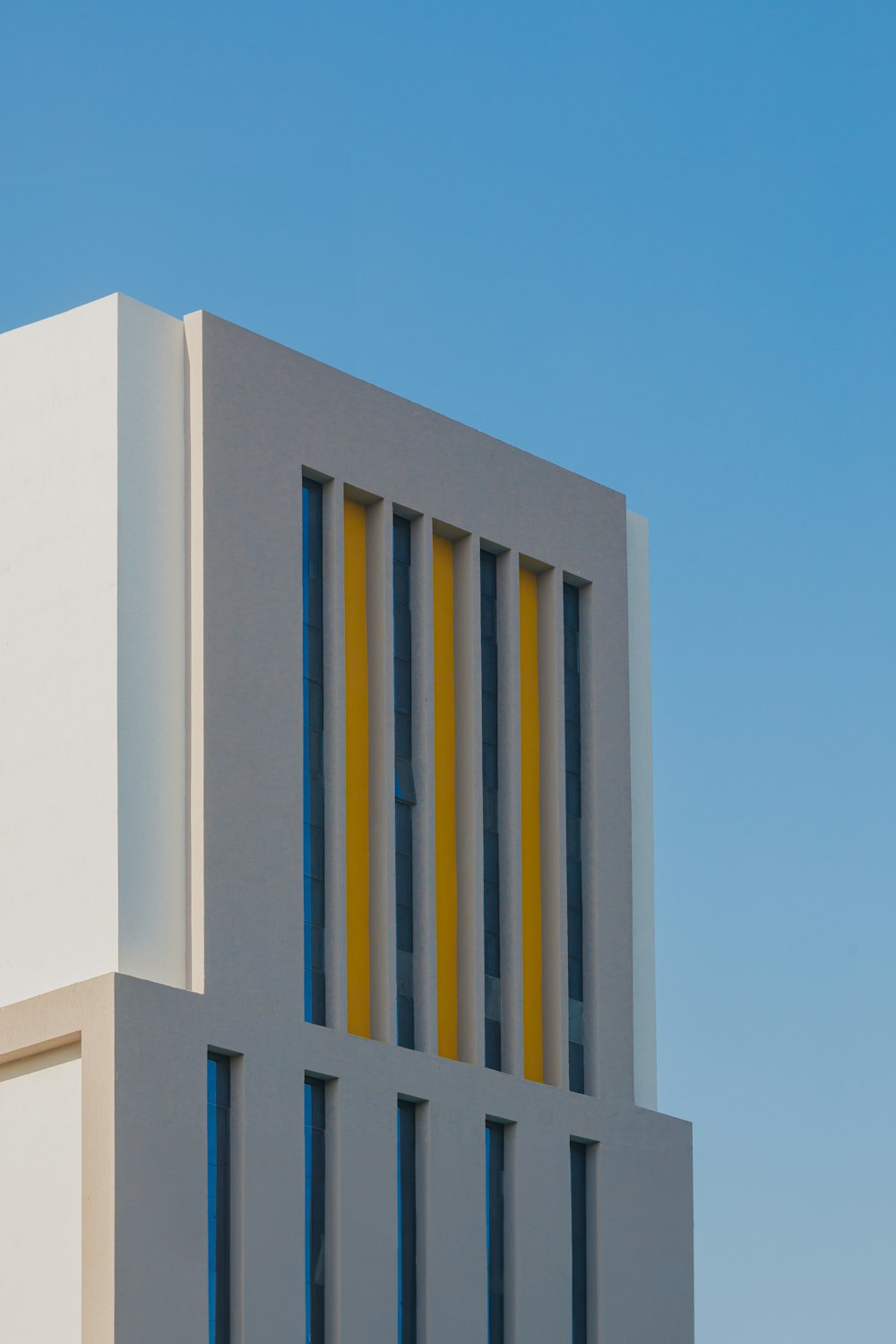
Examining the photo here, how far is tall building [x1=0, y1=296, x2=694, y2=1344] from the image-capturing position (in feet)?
118

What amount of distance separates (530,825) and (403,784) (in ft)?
7.92

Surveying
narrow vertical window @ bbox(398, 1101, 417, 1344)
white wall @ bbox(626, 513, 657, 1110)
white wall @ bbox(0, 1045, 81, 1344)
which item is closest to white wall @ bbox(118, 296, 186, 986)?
white wall @ bbox(0, 1045, 81, 1344)

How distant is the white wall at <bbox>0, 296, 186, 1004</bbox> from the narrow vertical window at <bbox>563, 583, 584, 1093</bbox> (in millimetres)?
6949

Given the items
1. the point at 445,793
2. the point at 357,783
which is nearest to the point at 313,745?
the point at 357,783

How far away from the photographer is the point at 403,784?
40.3m

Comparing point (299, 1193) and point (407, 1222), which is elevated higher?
point (299, 1193)

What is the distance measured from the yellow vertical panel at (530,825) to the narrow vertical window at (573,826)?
1.77 ft

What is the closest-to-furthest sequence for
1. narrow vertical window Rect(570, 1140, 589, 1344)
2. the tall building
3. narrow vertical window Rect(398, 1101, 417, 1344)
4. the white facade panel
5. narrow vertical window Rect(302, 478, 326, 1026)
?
the tall building
the white facade panel
narrow vertical window Rect(398, 1101, 417, 1344)
narrow vertical window Rect(302, 478, 326, 1026)
narrow vertical window Rect(570, 1140, 589, 1344)

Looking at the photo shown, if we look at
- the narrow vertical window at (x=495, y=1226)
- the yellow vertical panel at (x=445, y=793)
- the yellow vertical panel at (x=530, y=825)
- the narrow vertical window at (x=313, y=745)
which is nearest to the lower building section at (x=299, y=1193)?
the narrow vertical window at (x=495, y=1226)

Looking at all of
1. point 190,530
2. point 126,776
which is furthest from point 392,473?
point 126,776

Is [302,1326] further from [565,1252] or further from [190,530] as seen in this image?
[190,530]

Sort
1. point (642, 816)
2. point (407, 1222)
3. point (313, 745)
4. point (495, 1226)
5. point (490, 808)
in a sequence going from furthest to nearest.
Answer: point (642, 816), point (490, 808), point (495, 1226), point (313, 745), point (407, 1222)

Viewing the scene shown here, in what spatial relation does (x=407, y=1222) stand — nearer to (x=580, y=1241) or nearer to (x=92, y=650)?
(x=580, y=1241)

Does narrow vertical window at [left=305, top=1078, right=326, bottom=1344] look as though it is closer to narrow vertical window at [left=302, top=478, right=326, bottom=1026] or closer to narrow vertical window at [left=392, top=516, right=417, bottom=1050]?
narrow vertical window at [left=302, top=478, right=326, bottom=1026]
